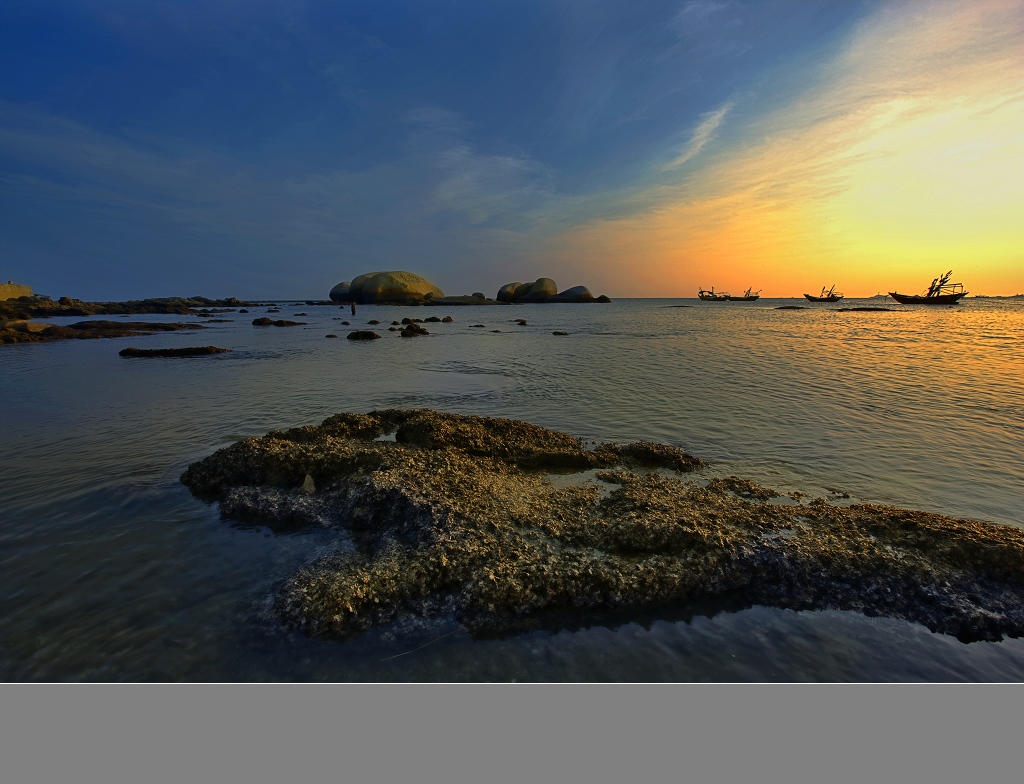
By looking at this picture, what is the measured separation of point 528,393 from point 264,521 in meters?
8.84

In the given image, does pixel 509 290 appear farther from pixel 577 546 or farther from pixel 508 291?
pixel 577 546

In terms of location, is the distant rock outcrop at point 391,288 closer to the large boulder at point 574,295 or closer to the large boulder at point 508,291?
the large boulder at point 508,291

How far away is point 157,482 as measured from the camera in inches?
264

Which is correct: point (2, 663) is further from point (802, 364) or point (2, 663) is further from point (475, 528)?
point (802, 364)

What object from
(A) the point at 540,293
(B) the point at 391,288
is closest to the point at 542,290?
(A) the point at 540,293

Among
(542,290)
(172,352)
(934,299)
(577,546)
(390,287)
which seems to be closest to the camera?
(577,546)

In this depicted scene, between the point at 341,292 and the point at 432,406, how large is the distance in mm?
128904

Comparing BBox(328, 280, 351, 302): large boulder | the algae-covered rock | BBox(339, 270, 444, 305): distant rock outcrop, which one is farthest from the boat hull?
BBox(328, 280, 351, 302): large boulder

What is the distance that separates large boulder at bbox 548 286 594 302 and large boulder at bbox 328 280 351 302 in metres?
58.7

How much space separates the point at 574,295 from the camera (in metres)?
131

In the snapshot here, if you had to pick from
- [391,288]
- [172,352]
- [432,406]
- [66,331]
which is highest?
[391,288]

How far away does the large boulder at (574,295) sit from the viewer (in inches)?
5162

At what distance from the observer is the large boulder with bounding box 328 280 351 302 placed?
416 feet

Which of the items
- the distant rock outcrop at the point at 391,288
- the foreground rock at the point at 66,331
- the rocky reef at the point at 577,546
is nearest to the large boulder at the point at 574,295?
the distant rock outcrop at the point at 391,288
